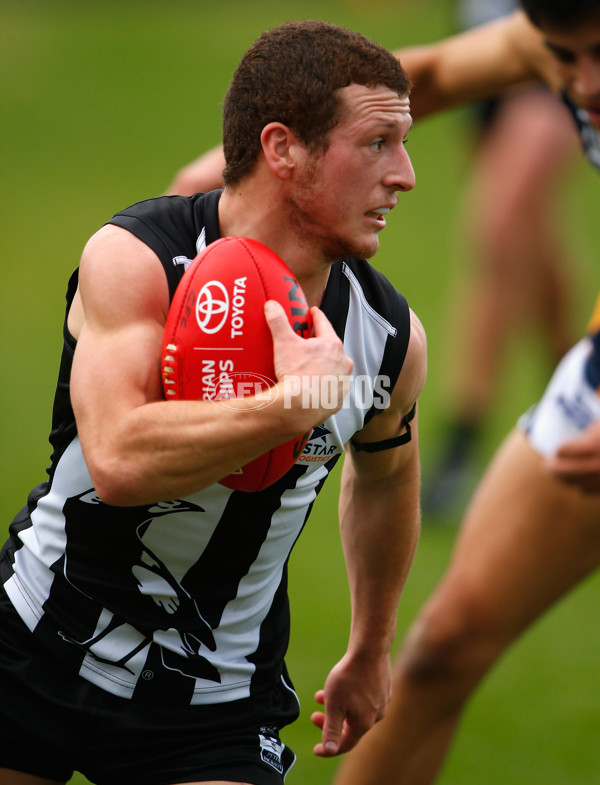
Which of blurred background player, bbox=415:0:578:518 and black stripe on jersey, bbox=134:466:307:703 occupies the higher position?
black stripe on jersey, bbox=134:466:307:703

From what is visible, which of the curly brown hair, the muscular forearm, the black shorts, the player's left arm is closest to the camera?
the muscular forearm

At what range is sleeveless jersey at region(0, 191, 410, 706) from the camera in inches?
102

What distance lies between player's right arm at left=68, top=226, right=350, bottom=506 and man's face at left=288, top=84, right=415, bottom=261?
0.78ft

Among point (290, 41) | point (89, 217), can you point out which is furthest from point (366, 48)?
point (89, 217)

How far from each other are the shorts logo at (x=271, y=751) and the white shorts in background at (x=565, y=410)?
1.22 meters

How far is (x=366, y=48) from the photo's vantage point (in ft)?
7.93

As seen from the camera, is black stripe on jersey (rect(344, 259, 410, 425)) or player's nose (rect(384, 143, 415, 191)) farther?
black stripe on jersey (rect(344, 259, 410, 425))

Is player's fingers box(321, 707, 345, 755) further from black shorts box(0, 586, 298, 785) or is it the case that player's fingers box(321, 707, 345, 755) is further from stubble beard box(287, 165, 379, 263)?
stubble beard box(287, 165, 379, 263)

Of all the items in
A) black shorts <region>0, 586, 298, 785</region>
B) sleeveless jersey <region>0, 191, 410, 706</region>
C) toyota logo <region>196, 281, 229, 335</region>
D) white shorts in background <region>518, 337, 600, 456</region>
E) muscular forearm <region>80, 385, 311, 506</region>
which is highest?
toyota logo <region>196, 281, 229, 335</region>

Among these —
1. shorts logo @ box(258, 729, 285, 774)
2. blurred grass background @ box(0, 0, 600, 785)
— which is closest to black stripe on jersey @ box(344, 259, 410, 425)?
shorts logo @ box(258, 729, 285, 774)

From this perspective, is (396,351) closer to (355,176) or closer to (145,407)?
(355,176)

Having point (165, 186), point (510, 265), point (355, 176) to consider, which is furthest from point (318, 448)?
point (165, 186)

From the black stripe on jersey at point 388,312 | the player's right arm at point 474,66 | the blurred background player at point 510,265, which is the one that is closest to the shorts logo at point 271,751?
the black stripe on jersey at point 388,312

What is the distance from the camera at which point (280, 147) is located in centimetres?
243
